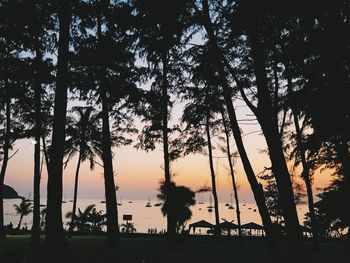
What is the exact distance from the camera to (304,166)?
769 inches

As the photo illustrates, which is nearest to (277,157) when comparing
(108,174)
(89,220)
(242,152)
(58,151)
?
(242,152)

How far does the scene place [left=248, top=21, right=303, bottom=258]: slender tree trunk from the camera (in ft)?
31.8

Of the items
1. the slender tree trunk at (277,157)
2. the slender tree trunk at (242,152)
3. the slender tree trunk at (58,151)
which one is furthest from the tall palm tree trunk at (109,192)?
the slender tree trunk at (277,157)

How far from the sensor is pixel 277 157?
10078 mm

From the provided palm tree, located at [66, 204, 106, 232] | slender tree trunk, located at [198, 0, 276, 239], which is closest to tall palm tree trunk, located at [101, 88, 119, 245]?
slender tree trunk, located at [198, 0, 276, 239]

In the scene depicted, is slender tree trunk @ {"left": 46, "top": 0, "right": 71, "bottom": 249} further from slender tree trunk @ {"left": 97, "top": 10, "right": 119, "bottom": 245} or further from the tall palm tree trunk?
the tall palm tree trunk

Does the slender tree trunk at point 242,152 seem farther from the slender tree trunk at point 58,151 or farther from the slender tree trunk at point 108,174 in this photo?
the slender tree trunk at point 108,174

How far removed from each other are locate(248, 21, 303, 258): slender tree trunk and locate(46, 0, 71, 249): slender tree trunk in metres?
6.84

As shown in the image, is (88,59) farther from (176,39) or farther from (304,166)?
(304,166)

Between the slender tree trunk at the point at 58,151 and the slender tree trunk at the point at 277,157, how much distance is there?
6.84m

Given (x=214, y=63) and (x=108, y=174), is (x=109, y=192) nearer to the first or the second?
(x=108, y=174)

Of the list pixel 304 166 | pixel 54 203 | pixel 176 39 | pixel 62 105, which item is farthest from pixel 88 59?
pixel 304 166

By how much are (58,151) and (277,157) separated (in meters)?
7.39

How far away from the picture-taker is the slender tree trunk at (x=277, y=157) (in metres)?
9.69
